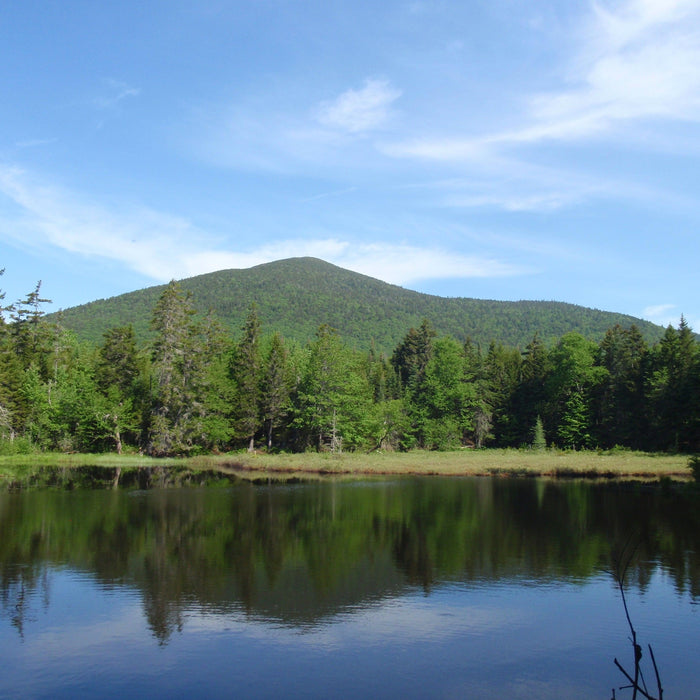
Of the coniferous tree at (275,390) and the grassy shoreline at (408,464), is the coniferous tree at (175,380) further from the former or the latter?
the coniferous tree at (275,390)

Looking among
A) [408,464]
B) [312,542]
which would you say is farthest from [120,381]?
[312,542]

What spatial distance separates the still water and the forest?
1307 inches

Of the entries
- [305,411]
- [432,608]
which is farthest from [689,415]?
[432,608]

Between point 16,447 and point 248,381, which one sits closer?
point 16,447

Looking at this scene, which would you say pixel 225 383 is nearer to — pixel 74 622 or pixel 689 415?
pixel 689 415

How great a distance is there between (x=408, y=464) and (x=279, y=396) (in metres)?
20.6

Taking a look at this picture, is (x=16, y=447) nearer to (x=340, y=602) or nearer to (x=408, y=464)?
(x=408, y=464)

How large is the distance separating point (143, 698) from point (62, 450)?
60.7 m

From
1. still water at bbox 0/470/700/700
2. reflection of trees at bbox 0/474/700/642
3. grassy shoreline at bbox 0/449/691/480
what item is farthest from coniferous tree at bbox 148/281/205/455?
still water at bbox 0/470/700/700

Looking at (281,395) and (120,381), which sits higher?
(120,381)

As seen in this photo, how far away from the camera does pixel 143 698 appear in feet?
34.4

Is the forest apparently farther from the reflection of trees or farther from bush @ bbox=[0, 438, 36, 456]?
the reflection of trees

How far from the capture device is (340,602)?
15.7 m

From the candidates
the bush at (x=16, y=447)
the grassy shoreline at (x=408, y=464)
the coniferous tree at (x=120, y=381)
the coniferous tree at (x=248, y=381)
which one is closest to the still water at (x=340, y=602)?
the grassy shoreline at (x=408, y=464)
